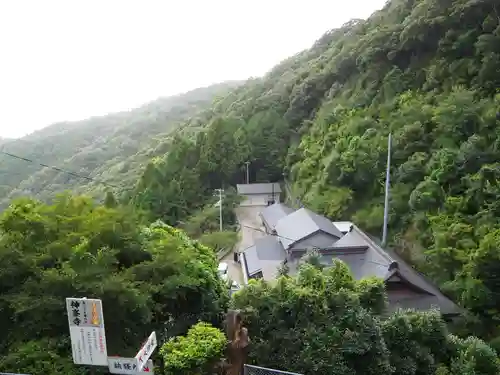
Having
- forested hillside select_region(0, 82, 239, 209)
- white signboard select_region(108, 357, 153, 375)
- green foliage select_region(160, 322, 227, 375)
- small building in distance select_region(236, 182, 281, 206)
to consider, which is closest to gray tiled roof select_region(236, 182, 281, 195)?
small building in distance select_region(236, 182, 281, 206)

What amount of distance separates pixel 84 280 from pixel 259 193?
24.9m

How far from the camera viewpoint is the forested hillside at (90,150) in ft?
187

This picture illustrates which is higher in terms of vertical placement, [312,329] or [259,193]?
[312,329]

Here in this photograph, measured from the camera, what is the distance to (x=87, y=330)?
723 cm

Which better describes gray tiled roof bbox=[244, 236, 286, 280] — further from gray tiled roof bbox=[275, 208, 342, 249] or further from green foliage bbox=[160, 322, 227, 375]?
green foliage bbox=[160, 322, 227, 375]

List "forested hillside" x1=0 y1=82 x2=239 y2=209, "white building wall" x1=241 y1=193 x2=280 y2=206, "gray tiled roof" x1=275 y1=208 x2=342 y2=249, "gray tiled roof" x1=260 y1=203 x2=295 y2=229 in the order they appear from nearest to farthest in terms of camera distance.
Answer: "gray tiled roof" x1=275 y1=208 x2=342 y2=249 → "gray tiled roof" x1=260 y1=203 x2=295 y2=229 → "white building wall" x1=241 y1=193 x2=280 y2=206 → "forested hillside" x1=0 y1=82 x2=239 y2=209

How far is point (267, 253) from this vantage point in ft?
67.9

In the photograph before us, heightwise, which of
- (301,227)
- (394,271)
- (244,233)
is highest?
→ (301,227)

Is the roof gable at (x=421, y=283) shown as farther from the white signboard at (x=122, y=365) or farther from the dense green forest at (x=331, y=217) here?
the white signboard at (x=122, y=365)

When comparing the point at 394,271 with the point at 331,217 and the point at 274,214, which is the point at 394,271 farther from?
the point at 274,214

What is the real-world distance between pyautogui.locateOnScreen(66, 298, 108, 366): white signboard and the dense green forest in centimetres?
132

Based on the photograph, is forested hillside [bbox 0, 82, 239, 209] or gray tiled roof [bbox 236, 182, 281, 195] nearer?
gray tiled roof [bbox 236, 182, 281, 195]

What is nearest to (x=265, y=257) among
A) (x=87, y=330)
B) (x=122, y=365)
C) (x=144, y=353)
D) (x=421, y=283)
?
(x=421, y=283)

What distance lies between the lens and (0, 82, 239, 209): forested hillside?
187 feet
